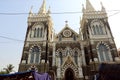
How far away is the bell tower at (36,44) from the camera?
2175cm

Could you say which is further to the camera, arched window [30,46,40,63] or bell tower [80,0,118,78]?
arched window [30,46,40,63]

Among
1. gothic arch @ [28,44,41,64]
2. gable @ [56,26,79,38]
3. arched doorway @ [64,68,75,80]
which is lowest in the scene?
arched doorway @ [64,68,75,80]

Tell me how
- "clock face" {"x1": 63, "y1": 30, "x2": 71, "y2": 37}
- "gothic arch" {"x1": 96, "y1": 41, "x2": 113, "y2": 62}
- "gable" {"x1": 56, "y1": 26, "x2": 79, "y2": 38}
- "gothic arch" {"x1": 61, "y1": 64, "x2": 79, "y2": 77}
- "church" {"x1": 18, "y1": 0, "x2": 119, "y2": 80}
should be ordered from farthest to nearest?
"clock face" {"x1": 63, "y1": 30, "x2": 71, "y2": 37} < "gable" {"x1": 56, "y1": 26, "x2": 79, "y2": 38} < "gothic arch" {"x1": 96, "y1": 41, "x2": 113, "y2": 62} < "church" {"x1": 18, "y1": 0, "x2": 119, "y2": 80} < "gothic arch" {"x1": 61, "y1": 64, "x2": 79, "y2": 77}

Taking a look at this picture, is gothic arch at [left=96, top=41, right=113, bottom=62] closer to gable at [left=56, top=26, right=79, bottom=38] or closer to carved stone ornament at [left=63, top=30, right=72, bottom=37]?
gable at [left=56, top=26, right=79, bottom=38]

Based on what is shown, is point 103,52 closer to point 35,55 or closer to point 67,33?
point 67,33

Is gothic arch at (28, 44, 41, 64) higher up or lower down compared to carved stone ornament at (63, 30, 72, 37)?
lower down

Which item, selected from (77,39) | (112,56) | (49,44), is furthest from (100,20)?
(49,44)

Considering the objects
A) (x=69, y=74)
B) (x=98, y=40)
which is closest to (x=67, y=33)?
(x=98, y=40)

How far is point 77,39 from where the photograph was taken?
80.1 ft

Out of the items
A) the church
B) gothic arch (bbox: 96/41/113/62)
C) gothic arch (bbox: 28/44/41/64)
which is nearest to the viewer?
the church

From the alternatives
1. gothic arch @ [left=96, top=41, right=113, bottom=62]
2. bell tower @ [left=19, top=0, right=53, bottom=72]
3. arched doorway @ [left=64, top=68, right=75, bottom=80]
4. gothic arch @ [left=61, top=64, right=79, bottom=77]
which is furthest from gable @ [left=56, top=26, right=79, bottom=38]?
arched doorway @ [left=64, top=68, right=75, bottom=80]

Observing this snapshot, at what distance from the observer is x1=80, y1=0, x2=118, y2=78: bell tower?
21.7 m

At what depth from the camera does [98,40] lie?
23.6 m

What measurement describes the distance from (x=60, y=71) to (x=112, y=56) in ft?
31.4
